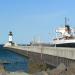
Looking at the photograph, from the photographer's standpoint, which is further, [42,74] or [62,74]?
[62,74]

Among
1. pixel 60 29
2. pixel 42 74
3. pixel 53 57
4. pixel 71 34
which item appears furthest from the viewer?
pixel 60 29

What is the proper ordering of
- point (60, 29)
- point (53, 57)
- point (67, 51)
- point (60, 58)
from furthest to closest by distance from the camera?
point (60, 29)
point (53, 57)
point (60, 58)
point (67, 51)

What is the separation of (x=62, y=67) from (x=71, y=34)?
223ft

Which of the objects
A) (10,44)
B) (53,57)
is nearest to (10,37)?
(10,44)

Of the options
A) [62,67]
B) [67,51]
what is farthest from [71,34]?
[62,67]

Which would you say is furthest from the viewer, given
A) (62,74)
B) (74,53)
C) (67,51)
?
(67,51)

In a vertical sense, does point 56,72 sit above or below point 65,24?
below

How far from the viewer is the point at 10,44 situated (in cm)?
16375

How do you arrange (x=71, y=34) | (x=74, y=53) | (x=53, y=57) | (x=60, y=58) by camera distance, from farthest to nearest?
(x=71, y=34)
(x=53, y=57)
(x=60, y=58)
(x=74, y=53)

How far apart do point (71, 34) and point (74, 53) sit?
62513 mm

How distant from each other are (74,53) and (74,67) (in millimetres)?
6751

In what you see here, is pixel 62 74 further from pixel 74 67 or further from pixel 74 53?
pixel 74 53

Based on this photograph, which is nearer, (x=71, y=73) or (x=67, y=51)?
(x=71, y=73)

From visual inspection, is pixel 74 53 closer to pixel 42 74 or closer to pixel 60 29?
pixel 42 74
